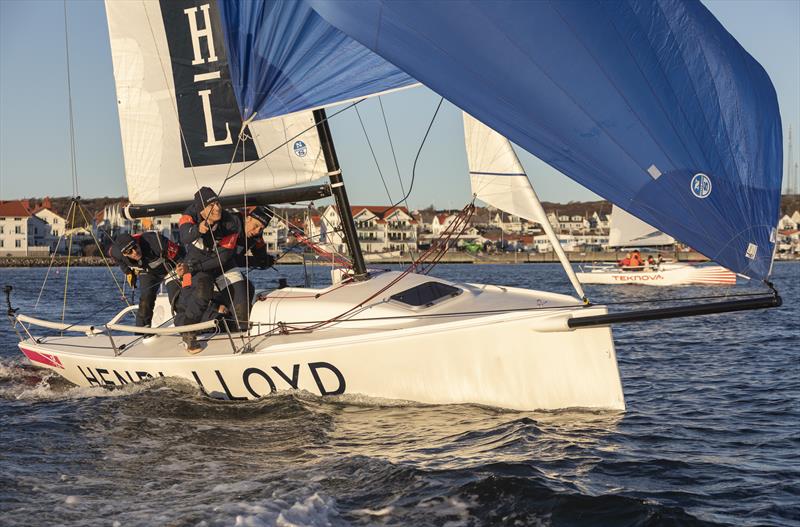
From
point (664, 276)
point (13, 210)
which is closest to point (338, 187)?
point (664, 276)

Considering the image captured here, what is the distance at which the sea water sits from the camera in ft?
19.2

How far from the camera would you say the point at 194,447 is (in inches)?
300

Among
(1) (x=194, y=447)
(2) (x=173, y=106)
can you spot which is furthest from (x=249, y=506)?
(2) (x=173, y=106)

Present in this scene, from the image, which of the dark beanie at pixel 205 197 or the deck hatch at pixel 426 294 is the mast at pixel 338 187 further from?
the dark beanie at pixel 205 197

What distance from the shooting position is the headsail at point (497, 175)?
8.48 meters

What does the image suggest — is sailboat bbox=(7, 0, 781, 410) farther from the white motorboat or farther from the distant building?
the distant building

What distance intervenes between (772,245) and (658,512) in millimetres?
2111

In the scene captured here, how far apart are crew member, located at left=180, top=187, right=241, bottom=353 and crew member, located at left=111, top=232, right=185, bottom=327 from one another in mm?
737

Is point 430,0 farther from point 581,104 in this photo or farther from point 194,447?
point 194,447

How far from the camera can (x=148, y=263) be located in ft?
35.0

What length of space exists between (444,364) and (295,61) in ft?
10.7

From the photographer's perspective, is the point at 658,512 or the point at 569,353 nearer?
the point at 658,512

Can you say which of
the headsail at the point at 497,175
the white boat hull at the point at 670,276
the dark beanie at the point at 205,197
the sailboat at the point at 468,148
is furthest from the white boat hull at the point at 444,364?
the white boat hull at the point at 670,276

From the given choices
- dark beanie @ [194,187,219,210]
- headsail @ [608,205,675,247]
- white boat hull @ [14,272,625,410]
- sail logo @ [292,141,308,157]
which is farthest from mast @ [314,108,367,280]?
headsail @ [608,205,675,247]
